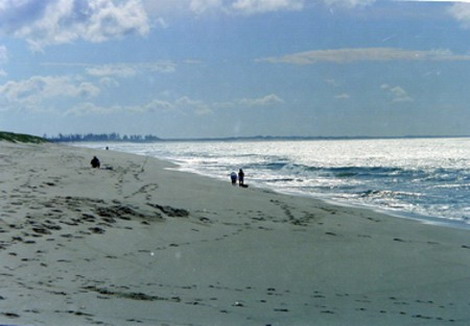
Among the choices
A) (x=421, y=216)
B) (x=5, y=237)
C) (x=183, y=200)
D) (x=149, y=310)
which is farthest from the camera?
(x=421, y=216)

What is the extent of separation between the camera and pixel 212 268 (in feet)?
16.0

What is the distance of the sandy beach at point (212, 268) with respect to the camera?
11.8 feet

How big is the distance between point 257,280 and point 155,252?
1.17m

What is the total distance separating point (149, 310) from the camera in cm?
356

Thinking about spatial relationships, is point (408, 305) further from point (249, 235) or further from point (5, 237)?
point (5, 237)

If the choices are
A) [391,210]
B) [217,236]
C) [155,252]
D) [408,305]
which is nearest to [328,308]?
[408,305]

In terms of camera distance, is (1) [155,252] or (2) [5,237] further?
(1) [155,252]

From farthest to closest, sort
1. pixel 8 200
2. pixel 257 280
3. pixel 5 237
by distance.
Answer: pixel 8 200
pixel 5 237
pixel 257 280

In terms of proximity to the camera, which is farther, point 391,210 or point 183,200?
point 391,210

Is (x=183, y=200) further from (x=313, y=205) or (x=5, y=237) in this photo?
(x=5, y=237)

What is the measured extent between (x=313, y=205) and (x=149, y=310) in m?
7.49

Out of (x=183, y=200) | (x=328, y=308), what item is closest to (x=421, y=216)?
(x=183, y=200)

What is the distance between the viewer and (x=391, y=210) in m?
11.1

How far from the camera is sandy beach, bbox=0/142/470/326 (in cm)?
361
